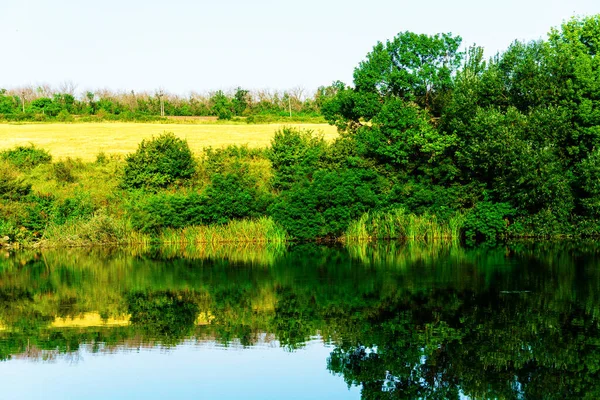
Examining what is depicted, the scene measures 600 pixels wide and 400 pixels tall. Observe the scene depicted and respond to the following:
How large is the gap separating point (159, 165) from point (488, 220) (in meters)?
18.9

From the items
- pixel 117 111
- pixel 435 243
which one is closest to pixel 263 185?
pixel 435 243

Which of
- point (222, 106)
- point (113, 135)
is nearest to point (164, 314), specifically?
point (113, 135)

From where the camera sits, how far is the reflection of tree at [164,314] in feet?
57.0

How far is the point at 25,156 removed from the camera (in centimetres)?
4984

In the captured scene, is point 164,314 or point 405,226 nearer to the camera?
point 164,314

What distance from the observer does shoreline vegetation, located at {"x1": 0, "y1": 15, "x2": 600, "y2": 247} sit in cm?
3812

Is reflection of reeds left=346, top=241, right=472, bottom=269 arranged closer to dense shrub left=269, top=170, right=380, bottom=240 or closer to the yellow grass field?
dense shrub left=269, top=170, right=380, bottom=240

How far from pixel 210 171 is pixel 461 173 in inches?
589

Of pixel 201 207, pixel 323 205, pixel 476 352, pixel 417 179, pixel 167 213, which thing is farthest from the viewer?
pixel 417 179

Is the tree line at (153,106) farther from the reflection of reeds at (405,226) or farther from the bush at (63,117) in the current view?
the reflection of reeds at (405,226)

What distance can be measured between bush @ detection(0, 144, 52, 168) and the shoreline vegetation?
566 cm

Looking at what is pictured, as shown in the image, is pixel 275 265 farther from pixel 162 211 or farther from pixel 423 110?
pixel 423 110

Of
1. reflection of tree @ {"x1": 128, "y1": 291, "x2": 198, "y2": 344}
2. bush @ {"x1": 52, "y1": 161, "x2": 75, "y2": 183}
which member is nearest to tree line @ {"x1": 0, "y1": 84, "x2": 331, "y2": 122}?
bush @ {"x1": 52, "y1": 161, "x2": 75, "y2": 183}

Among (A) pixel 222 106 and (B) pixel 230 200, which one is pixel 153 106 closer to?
(A) pixel 222 106
